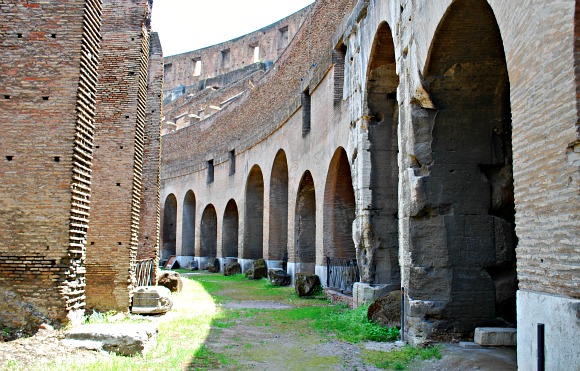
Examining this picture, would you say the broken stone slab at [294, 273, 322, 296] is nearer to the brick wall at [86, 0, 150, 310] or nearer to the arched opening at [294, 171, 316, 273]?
the arched opening at [294, 171, 316, 273]

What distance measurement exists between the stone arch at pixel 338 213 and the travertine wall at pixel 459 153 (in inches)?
3.7

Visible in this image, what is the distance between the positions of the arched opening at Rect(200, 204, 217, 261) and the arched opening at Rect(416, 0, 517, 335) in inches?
828

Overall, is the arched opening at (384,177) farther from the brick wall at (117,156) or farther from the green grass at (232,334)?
the brick wall at (117,156)

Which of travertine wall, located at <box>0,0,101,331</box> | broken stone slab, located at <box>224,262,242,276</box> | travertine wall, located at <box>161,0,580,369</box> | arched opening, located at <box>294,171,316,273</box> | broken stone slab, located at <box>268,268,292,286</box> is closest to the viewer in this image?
travertine wall, located at <box>161,0,580,369</box>

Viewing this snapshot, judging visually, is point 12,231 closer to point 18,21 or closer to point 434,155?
point 18,21

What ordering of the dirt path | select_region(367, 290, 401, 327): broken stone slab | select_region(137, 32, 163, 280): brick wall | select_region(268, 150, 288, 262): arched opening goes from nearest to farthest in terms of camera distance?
the dirt path < select_region(367, 290, 401, 327): broken stone slab < select_region(137, 32, 163, 280): brick wall < select_region(268, 150, 288, 262): arched opening

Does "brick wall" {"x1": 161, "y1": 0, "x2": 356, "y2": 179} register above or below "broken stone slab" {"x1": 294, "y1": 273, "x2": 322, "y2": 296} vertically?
above

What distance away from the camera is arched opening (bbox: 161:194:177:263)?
1255 inches

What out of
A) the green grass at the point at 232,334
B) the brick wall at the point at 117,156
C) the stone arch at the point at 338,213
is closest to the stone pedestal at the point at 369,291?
the green grass at the point at 232,334

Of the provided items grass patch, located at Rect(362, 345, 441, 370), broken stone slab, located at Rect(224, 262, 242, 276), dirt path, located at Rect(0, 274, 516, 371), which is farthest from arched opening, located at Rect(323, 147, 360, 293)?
broken stone slab, located at Rect(224, 262, 242, 276)

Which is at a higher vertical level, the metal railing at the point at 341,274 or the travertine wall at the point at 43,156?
the travertine wall at the point at 43,156

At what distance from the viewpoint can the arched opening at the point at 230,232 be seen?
2464 centimetres

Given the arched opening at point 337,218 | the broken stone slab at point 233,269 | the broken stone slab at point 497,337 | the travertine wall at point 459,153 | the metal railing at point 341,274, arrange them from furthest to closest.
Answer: the broken stone slab at point 233,269
the arched opening at point 337,218
the metal railing at point 341,274
the broken stone slab at point 497,337
the travertine wall at point 459,153

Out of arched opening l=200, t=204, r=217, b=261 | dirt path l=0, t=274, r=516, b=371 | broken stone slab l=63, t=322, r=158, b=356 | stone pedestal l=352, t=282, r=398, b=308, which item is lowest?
dirt path l=0, t=274, r=516, b=371
